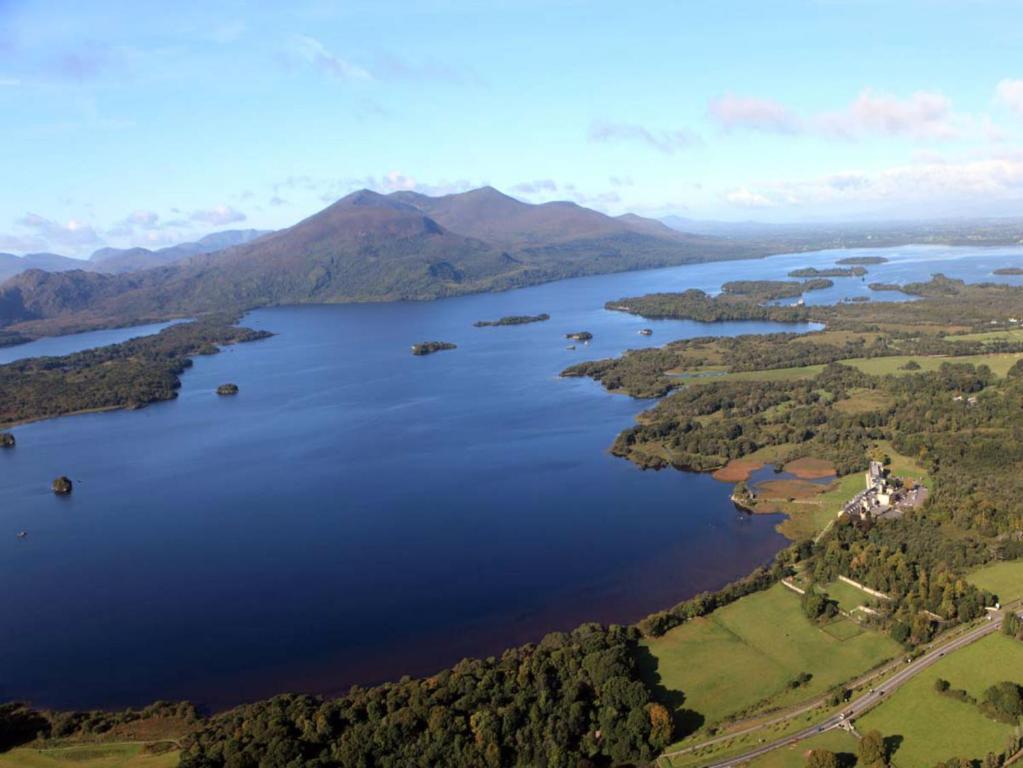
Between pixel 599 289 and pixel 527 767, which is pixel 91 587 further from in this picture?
pixel 599 289

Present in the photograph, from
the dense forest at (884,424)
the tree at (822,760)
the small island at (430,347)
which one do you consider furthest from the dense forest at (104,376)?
the tree at (822,760)

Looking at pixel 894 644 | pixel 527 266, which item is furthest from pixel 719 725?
pixel 527 266

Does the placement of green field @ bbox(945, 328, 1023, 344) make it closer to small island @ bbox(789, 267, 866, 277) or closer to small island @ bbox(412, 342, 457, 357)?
small island @ bbox(412, 342, 457, 357)

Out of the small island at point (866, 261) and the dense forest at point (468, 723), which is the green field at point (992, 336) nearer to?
the dense forest at point (468, 723)

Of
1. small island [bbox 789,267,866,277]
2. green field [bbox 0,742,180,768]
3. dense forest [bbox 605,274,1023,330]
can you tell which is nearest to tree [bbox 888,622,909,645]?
green field [bbox 0,742,180,768]

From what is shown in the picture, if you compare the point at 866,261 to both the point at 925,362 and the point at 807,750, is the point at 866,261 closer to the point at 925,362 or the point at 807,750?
the point at 925,362

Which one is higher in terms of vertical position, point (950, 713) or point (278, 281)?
point (278, 281)

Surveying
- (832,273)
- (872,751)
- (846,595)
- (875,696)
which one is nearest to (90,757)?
(872,751)
